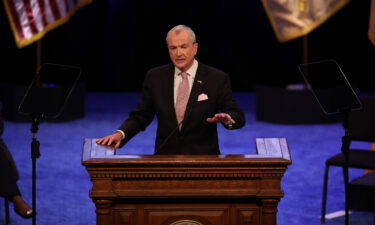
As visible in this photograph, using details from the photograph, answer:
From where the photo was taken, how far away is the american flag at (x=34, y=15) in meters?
9.22

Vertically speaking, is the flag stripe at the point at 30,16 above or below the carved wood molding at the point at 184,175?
above

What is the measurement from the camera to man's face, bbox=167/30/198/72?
3.84 metres

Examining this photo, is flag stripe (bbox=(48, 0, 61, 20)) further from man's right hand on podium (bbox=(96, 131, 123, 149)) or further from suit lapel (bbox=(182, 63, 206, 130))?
man's right hand on podium (bbox=(96, 131, 123, 149))

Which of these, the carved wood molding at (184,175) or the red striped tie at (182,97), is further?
the red striped tie at (182,97)

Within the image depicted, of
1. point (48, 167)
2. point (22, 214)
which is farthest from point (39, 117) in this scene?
point (48, 167)

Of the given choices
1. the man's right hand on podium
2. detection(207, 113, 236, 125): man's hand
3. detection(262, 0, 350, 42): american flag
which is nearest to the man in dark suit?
the man's right hand on podium

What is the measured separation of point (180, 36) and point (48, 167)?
151 inches

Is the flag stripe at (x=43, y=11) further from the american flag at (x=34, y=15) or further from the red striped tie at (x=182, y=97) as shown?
the red striped tie at (x=182, y=97)

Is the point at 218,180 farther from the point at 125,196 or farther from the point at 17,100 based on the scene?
the point at 17,100

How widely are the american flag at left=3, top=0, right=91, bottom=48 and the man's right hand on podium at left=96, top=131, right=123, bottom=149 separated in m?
5.76

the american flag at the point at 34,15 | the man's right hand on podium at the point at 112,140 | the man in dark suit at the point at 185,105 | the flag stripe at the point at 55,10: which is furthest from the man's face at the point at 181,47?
the flag stripe at the point at 55,10

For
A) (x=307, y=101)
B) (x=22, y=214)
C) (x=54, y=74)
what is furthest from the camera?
(x=54, y=74)

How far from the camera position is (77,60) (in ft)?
37.7

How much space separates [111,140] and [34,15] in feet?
19.7
